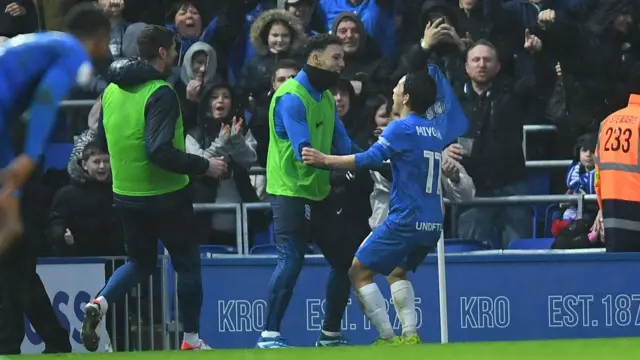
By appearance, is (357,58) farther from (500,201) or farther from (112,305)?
(112,305)

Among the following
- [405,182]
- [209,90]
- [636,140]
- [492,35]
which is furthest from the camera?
[492,35]

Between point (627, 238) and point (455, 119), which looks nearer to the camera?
point (455, 119)

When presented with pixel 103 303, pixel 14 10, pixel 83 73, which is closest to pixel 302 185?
pixel 103 303

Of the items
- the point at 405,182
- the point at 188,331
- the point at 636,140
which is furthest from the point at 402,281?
the point at 636,140

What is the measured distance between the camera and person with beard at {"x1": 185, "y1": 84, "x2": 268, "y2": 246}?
1333 cm

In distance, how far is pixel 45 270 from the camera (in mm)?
12570

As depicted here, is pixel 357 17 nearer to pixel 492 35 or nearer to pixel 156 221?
pixel 492 35

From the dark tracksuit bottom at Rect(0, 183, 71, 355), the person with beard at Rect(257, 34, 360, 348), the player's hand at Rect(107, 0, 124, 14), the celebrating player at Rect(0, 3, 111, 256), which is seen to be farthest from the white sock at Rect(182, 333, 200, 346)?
the player's hand at Rect(107, 0, 124, 14)

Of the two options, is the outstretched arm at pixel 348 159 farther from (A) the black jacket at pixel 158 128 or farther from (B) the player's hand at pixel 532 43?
Answer: (B) the player's hand at pixel 532 43

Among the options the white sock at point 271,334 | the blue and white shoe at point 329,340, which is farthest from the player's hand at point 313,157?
the blue and white shoe at point 329,340

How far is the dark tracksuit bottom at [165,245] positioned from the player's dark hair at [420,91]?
177 cm

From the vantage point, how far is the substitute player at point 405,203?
36.4 ft

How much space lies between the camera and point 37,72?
332 inches

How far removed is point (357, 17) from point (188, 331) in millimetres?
4130
